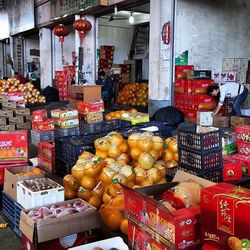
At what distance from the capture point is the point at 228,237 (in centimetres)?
190

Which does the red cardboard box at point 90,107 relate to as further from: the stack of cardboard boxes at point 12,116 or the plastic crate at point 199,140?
the plastic crate at point 199,140

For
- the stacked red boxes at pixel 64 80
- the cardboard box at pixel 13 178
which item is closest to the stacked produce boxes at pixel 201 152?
the cardboard box at pixel 13 178

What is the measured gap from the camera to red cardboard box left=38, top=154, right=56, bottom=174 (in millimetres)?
4980

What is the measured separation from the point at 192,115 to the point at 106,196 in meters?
6.12

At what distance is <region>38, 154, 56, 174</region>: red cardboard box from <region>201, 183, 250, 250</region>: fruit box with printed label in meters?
3.26

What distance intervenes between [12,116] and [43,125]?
5.44 feet

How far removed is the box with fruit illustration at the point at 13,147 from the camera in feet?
13.9

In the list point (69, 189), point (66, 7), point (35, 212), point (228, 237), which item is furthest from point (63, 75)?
point (228, 237)

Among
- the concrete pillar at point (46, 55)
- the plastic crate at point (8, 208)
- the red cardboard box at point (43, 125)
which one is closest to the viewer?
the plastic crate at point (8, 208)

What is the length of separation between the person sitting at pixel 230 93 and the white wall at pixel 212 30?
1.14m

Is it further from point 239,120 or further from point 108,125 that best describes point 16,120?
point 239,120

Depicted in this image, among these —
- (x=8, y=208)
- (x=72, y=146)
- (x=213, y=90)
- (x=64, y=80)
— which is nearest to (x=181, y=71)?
(x=213, y=90)

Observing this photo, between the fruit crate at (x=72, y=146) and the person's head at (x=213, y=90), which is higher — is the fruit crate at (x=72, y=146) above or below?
below

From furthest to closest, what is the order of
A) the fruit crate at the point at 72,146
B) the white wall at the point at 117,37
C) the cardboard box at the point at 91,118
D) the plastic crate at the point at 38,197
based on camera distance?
the white wall at the point at 117,37 < the cardboard box at the point at 91,118 < the fruit crate at the point at 72,146 < the plastic crate at the point at 38,197
